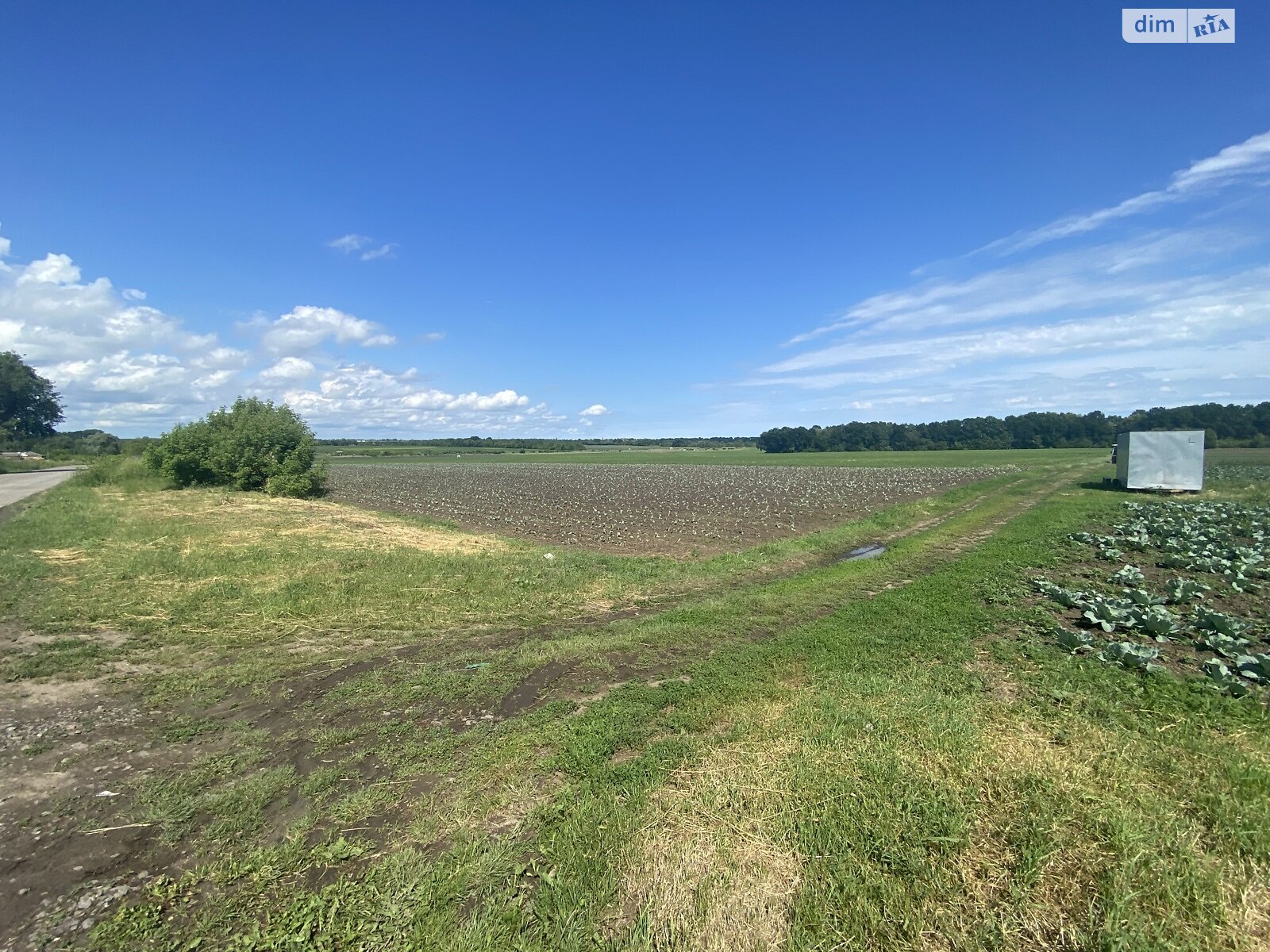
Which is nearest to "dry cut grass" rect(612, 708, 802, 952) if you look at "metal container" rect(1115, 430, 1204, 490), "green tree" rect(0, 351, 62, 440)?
"metal container" rect(1115, 430, 1204, 490)

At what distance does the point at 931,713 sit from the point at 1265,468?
6274cm

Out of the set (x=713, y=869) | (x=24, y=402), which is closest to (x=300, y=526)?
(x=713, y=869)

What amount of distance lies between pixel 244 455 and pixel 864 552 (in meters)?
34.0

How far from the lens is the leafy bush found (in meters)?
33.1

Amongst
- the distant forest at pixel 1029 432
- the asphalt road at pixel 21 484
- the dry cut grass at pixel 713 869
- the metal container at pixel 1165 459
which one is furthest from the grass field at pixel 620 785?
the distant forest at pixel 1029 432

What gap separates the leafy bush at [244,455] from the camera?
33062mm

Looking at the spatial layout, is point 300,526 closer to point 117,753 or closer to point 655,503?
point 117,753

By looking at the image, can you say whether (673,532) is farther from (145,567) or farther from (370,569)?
(145,567)

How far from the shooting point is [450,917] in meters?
3.09

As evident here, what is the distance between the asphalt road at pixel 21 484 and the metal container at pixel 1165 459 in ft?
174

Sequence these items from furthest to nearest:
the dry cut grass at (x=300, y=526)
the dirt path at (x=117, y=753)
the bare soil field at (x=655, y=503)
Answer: the bare soil field at (x=655, y=503) → the dry cut grass at (x=300, y=526) → the dirt path at (x=117, y=753)

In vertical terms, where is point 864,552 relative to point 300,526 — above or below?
below

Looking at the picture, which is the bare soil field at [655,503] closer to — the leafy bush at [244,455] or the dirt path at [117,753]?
the leafy bush at [244,455]

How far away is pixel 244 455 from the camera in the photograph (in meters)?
33.1
